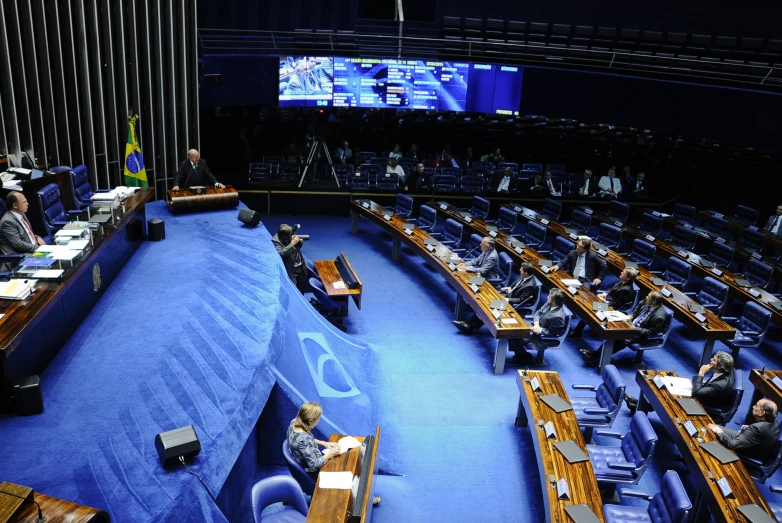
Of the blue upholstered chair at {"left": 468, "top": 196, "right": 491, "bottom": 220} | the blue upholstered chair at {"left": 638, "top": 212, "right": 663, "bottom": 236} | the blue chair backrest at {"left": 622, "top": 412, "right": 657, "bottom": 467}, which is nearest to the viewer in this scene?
the blue chair backrest at {"left": 622, "top": 412, "right": 657, "bottom": 467}

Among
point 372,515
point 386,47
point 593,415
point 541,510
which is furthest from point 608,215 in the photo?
point 372,515

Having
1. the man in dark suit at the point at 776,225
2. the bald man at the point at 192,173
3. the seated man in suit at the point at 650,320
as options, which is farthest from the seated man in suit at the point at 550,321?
the man in dark suit at the point at 776,225

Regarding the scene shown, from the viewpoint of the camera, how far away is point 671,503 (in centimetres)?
475

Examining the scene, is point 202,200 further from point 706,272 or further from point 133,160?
point 706,272

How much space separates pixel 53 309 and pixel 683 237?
9.69 metres

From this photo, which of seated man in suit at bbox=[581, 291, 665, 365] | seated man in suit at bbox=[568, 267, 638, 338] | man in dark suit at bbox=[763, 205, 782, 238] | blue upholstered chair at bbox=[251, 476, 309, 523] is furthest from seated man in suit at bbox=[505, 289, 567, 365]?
man in dark suit at bbox=[763, 205, 782, 238]

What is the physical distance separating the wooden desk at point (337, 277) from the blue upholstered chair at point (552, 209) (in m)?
4.70

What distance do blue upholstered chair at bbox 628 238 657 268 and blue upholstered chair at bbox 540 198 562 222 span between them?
194 centimetres

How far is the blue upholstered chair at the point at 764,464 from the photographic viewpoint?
5.69 metres

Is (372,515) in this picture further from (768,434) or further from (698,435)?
(768,434)

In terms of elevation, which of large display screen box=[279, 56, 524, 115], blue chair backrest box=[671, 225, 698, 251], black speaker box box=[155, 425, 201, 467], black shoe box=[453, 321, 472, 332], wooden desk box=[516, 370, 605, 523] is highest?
large display screen box=[279, 56, 524, 115]

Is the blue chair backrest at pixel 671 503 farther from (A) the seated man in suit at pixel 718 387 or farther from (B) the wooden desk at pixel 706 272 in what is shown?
(B) the wooden desk at pixel 706 272

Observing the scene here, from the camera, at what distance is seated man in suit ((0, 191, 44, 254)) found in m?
5.99

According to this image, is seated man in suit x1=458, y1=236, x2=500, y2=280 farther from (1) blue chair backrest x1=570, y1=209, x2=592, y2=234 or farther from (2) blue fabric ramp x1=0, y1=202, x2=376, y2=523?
(1) blue chair backrest x1=570, y1=209, x2=592, y2=234
